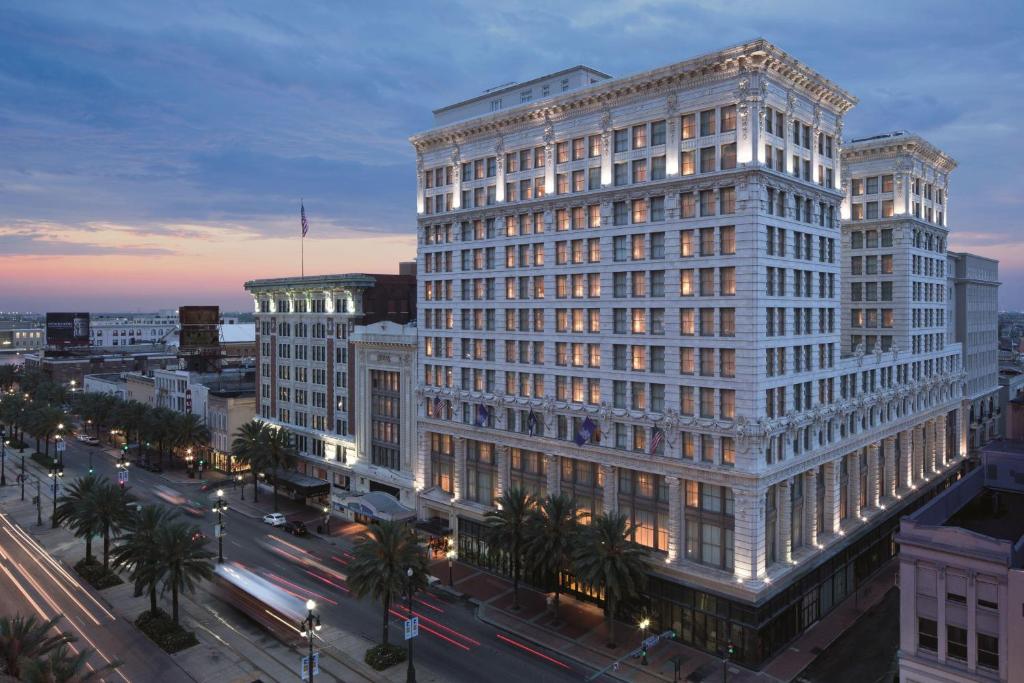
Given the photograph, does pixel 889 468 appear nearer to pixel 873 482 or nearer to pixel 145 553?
pixel 873 482

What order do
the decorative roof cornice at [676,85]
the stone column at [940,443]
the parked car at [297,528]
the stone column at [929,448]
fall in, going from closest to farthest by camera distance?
the decorative roof cornice at [676,85], the parked car at [297,528], the stone column at [929,448], the stone column at [940,443]

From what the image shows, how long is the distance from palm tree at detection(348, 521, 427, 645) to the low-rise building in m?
29.5

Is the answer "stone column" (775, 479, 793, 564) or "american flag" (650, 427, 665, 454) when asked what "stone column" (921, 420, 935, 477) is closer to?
"stone column" (775, 479, 793, 564)

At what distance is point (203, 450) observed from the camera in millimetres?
105750

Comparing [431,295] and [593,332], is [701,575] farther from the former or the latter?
[431,295]

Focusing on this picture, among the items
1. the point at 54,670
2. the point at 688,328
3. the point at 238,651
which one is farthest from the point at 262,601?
the point at 688,328

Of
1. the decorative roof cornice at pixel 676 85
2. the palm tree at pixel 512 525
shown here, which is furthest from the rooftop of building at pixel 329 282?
the palm tree at pixel 512 525

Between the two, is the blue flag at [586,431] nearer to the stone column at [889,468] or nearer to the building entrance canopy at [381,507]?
the building entrance canopy at [381,507]

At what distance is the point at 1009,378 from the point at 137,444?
14248 centimetres

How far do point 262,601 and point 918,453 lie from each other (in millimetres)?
67485

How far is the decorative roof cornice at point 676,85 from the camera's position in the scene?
48500 mm

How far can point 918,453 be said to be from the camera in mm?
76250

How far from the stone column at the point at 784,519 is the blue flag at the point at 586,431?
47.3 feet

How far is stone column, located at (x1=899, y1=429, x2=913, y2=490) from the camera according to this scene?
71.7 m
